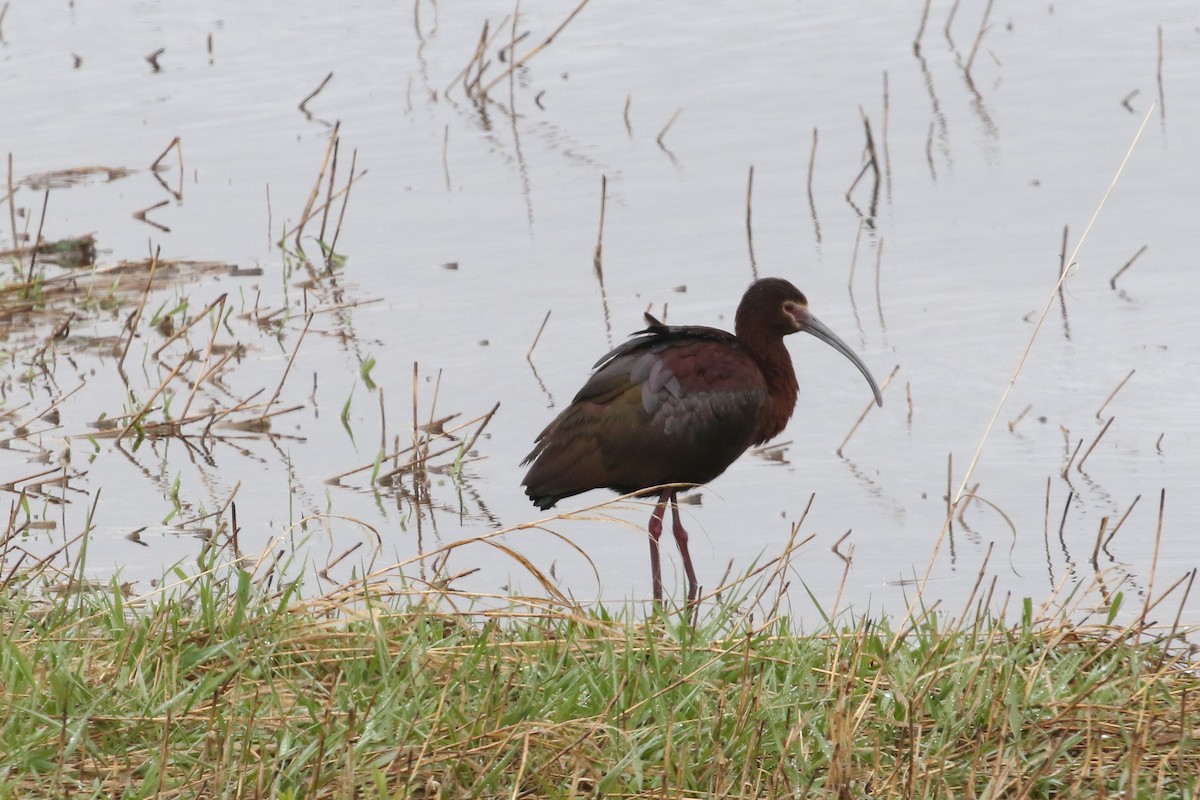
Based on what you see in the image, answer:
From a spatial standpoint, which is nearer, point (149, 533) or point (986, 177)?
point (149, 533)

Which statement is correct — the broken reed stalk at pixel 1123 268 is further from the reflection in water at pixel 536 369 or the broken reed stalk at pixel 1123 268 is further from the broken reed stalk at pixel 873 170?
the reflection in water at pixel 536 369

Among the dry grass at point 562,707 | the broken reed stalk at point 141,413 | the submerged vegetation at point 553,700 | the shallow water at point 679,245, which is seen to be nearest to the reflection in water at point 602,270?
the shallow water at point 679,245

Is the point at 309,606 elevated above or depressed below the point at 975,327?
above

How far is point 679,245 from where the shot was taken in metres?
9.92

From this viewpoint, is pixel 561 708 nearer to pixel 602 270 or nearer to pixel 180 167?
pixel 602 270

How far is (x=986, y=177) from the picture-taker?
10766 mm

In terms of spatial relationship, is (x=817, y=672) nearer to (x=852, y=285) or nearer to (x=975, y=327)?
(x=975, y=327)

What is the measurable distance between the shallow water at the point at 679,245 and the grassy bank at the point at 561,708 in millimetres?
396

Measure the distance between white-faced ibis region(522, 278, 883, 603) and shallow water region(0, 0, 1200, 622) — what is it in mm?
294

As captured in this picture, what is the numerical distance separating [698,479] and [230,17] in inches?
410

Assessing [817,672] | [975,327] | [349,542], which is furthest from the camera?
[975,327]

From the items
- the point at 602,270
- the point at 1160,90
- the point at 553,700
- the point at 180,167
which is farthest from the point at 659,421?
the point at 1160,90

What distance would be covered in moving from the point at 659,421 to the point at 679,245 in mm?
3681

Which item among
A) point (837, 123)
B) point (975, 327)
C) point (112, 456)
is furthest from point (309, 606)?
point (837, 123)
